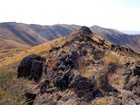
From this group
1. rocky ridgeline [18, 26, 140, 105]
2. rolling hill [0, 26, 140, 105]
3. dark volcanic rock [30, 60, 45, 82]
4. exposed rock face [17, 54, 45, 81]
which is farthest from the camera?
exposed rock face [17, 54, 45, 81]

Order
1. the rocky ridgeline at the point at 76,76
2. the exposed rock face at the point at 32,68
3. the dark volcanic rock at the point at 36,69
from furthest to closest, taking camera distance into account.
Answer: the exposed rock face at the point at 32,68 → the dark volcanic rock at the point at 36,69 → the rocky ridgeline at the point at 76,76

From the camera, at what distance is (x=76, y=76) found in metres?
37.5

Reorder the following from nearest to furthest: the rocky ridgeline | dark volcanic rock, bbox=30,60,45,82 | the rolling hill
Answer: the rolling hill
the rocky ridgeline
dark volcanic rock, bbox=30,60,45,82

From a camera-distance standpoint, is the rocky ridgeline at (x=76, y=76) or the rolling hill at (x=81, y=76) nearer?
the rolling hill at (x=81, y=76)

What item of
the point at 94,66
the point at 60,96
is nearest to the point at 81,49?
the point at 94,66

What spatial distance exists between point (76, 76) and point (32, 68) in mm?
10807

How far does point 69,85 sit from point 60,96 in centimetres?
195

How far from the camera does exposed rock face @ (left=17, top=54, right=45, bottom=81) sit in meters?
44.9

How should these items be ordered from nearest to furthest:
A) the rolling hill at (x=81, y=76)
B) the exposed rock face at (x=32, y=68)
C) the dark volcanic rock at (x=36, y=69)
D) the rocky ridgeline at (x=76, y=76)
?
the rolling hill at (x=81, y=76), the rocky ridgeline at (x=76, y=76), the dark volcanic rock at (x=36, y=69), the exposed rock face at (x=32, y=68)

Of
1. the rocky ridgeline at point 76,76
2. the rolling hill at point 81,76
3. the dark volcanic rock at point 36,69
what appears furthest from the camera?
the dark volcanic rock at point 36,69

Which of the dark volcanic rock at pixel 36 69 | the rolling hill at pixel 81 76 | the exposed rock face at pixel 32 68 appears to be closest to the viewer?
the rolling hill at pixel 81 76

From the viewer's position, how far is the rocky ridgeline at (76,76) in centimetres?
3572

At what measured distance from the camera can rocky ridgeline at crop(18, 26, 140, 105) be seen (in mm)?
35719

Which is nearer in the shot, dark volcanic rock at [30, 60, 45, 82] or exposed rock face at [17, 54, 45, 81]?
dark volcanic rock at [30, 60, 45, 82]
